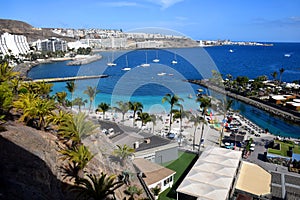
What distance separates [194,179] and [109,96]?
3881 centimetres

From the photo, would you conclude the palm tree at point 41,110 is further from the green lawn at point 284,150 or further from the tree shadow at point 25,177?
the green lawn at point 284,150

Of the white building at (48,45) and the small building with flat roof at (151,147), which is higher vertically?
the white building at (48,45)

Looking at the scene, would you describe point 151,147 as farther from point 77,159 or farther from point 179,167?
point 77,159

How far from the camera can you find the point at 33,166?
33.3 feet

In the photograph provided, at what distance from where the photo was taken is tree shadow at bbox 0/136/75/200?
8581 mm

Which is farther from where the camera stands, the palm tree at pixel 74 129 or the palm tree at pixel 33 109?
the palm tree at pixel 33 109

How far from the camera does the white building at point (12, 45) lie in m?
97.6

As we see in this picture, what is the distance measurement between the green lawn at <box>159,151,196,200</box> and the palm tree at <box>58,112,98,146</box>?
6055mm

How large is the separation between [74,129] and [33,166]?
10.9 feet

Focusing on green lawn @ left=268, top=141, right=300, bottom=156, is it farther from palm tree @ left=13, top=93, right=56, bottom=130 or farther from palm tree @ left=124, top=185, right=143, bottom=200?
palm tree @ left=13, top=93, right=56, bottom=130

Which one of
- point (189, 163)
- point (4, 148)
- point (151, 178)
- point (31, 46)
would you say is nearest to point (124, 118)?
point (189, 163)

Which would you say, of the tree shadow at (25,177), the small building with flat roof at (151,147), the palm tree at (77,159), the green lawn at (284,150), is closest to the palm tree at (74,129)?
the palm tree at (77,159)

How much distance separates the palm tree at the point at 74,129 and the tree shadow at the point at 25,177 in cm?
234

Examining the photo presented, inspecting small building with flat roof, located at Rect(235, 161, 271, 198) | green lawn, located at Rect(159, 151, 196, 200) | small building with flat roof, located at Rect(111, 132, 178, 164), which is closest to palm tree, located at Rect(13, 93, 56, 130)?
small building with flat roof, located at Rect(111, 132, 178, 164)
